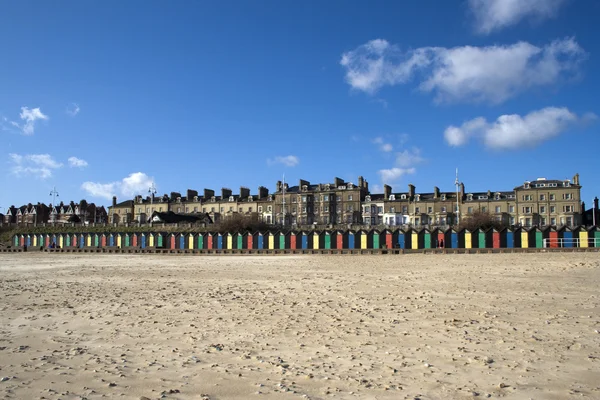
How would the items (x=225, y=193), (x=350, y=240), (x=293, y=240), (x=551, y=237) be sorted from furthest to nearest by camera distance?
(x=225, y=193) < (x=293, y=240) < (x=350, y=240) < (x=551, y=237)

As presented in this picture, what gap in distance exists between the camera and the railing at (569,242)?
51.0 m

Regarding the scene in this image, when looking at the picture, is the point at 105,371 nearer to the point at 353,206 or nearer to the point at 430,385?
the point at 430,385

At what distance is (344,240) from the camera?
6325cm

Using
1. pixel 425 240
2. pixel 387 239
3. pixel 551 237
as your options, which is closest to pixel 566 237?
pixel 551 237

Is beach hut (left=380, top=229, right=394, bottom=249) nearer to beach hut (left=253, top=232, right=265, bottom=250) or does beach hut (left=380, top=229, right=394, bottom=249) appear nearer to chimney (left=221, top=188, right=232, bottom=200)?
beach hut (left=253, top=232, right=265, bottom=250)

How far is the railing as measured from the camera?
167ft

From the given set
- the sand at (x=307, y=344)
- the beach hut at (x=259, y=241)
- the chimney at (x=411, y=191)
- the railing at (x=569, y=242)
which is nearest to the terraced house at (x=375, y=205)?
the chimney at (x=411, y=191)

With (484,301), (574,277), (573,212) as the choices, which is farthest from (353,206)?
(484,301)

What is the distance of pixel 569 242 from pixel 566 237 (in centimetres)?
62

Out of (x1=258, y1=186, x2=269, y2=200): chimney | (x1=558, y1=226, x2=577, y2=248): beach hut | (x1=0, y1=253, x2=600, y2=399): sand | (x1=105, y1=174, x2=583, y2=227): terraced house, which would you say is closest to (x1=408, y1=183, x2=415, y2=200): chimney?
(x1=105, y1=174, x2=583, y2=227): terraced house

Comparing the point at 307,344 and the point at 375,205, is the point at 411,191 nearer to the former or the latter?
the point at 375,205

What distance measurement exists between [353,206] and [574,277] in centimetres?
8358

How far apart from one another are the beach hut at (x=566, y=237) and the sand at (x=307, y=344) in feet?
127

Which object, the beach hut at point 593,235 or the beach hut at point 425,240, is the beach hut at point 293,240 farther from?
the beach hut at point 593,235
